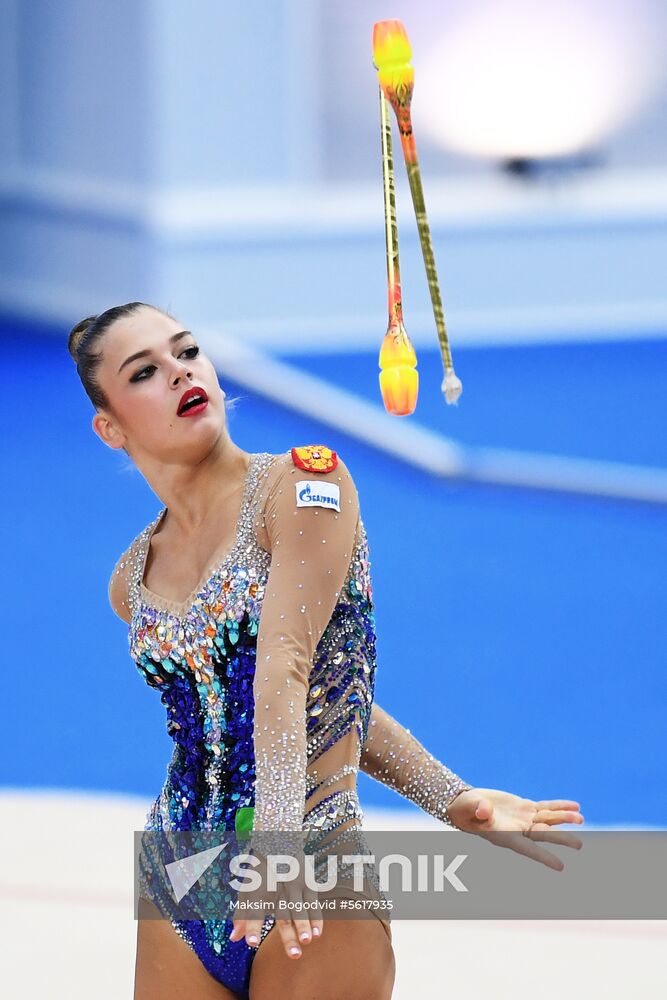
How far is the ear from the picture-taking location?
1.80 metres

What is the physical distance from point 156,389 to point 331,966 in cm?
65

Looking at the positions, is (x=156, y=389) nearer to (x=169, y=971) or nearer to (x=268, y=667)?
(x=268, y=667)

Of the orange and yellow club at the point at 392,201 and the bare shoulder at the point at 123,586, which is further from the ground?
the orange and yellow club at the point at 392,201

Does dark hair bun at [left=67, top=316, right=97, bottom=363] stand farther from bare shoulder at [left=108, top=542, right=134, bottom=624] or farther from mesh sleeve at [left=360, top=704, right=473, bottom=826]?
mesh sleeve at [left=360, top=704, right=473, bottom=826]

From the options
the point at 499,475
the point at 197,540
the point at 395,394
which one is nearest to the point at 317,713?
the point at 197,540

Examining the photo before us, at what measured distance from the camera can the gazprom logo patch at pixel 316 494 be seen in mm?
1651

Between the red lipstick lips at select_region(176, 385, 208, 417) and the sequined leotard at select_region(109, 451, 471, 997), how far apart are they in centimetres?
9

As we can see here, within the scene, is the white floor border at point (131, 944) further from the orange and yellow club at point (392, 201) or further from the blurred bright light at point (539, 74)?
the blurred bright light at point (539, 74)

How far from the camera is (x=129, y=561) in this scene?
1883mm

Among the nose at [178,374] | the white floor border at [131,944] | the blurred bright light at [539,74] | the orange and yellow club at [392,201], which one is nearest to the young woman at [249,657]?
the nose at [178,374]

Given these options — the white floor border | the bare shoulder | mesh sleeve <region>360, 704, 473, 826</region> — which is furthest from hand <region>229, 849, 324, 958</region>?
the white floor border

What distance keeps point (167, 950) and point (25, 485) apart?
5.12 m

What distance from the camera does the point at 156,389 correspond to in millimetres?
1747

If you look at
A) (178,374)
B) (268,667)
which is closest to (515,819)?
(268,667)
